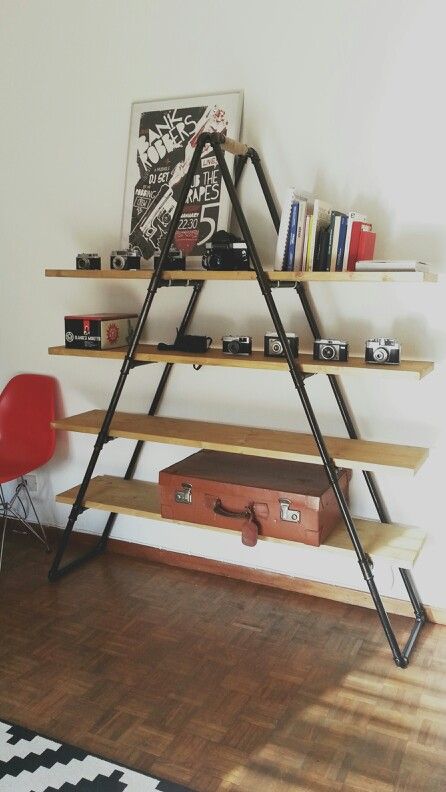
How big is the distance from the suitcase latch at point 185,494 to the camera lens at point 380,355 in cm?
84

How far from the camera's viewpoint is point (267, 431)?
9.15ft

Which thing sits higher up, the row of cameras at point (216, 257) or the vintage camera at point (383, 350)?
the row of cameras at point (216, 257)

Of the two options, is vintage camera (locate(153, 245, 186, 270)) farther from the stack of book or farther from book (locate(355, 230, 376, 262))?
book (locate(355, 230, 376, 262))

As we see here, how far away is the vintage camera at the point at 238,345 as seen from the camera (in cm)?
257

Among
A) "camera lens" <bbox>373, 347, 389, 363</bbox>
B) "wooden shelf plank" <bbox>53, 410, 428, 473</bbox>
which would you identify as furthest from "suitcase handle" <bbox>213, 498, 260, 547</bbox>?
"camera lens" <bbox>373, 347, 389, 363</bbox>

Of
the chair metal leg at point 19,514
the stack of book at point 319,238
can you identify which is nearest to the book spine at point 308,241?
the stack of book at point 319,238

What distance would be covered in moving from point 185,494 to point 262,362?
0.61m

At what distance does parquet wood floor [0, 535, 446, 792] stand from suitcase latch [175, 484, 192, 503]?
49cm

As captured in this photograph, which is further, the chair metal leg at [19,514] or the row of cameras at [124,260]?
the chair metal leg at [19,514]

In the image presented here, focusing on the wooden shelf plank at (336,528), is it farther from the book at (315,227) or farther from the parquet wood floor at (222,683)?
the book at (315,227)

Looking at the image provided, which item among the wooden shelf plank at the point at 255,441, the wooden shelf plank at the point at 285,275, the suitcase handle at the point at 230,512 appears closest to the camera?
the wooden shelf plank at the point at 285,275

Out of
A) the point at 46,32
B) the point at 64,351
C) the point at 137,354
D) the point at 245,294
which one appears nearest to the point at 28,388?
the point at 64,351

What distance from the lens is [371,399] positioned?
2.66 m

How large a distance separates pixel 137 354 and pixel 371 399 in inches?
36.3
